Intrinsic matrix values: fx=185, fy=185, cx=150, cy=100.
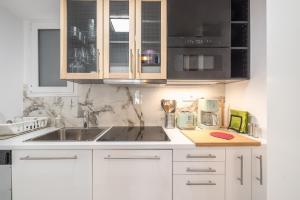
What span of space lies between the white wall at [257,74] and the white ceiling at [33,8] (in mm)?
1665

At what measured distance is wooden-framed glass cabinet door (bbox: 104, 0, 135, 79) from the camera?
4.87 ft

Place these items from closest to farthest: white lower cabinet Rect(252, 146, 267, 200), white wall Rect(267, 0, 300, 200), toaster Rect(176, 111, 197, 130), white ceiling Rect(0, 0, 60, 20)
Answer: white wall Rect(267, 0, 300, 200), white lower cabinet Rect(252, 146, 267, 200), white ceiling Rect(0, 0, 60, 20), toaster Rect(176, 111, 197, 130)

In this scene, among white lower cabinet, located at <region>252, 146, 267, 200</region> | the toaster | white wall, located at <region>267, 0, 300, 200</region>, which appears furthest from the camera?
the toaster

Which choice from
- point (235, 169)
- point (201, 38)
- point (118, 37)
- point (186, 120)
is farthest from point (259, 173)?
point (118, 37)

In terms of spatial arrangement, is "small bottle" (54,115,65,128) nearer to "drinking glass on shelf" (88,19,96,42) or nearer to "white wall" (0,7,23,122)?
"white wall" (0,7,23,122)

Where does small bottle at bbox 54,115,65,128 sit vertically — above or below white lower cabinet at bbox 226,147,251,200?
above

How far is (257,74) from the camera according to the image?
4.57 ft

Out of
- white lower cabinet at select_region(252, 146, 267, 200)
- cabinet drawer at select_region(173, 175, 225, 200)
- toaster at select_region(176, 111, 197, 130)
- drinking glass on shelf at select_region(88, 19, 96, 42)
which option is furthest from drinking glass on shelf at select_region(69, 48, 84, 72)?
white lower cabinet at select_region(252, 146, 267, 200)

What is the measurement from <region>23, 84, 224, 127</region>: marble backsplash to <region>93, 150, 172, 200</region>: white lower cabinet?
0.64 m

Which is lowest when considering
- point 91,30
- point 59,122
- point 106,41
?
point 59,122

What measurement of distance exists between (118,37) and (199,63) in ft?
2.28

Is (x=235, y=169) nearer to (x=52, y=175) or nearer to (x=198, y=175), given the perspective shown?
(x=198, y=175)

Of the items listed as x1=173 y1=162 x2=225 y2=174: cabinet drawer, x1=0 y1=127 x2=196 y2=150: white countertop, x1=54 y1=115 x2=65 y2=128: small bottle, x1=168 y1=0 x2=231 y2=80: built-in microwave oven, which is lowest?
x1=173 y1=162 x2=225 y2=174: cabinet drawer

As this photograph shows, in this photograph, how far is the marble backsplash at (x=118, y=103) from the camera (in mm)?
1861
